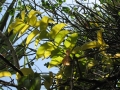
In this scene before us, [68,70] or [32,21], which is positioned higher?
[32,21]

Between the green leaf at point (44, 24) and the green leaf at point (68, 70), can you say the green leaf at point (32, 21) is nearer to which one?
the green leaf at point (44, 24)

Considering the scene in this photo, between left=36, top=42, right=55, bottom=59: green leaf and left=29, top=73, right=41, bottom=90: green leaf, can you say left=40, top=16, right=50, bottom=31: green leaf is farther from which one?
left=29, top=73, right=41, bottom=90: green leaf

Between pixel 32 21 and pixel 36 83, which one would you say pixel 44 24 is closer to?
pixel 32 21

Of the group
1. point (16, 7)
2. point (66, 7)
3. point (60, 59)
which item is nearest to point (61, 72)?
point (60, 59)

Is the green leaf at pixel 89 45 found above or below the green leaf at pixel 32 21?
below

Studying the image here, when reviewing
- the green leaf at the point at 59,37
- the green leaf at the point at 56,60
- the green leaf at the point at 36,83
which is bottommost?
the green leaf at the point at 36,83

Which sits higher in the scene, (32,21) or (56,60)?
(32,21)

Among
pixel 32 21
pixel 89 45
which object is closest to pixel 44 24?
pixel 32 21

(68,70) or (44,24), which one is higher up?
(44,24)

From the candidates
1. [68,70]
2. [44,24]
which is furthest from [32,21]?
[68,70]

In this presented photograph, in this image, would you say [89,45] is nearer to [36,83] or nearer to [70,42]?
[70,42]

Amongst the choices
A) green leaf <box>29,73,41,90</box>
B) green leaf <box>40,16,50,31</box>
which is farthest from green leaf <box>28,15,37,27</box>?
green leaf <box>29,73,41,90</box>

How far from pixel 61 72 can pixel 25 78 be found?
14 cm

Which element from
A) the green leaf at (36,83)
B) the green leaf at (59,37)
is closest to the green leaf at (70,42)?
the green leaf at (59,37)
